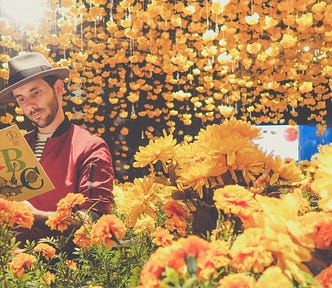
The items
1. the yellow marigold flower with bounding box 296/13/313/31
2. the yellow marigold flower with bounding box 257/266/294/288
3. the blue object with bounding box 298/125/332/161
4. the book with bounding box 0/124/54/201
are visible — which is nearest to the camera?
the yellow marigold flower with bounding box 257/266/294/288

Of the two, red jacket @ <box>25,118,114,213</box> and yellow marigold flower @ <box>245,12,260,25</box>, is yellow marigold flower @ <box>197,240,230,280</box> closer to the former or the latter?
red jacket @ <box>25,118,114,213</box>

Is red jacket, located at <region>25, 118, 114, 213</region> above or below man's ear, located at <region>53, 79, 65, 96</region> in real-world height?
below

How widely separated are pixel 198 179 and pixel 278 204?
1.00 feet

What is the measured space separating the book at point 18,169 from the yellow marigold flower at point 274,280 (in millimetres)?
1097

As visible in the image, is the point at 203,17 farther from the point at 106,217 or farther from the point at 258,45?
the point at 106,217

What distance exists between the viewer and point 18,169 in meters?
1.47

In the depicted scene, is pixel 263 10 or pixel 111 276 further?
pixel 263 10

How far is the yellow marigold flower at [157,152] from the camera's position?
3.22 feet

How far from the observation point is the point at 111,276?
1.07 metres

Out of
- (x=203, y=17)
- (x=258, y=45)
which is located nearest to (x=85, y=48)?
(x=203, y=17)

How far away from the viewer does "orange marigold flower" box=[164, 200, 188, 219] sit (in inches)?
36.6

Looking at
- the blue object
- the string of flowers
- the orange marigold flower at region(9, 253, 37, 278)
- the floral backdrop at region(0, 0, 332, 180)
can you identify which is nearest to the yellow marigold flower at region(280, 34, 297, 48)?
the floral backdrop at region(0, 0, 332, 180)

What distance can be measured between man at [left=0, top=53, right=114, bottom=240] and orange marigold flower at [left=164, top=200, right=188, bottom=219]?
100 centimetres

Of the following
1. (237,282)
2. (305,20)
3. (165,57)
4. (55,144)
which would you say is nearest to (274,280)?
(237,282)
